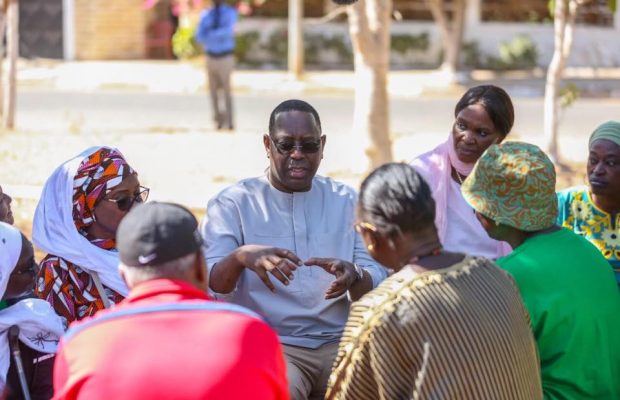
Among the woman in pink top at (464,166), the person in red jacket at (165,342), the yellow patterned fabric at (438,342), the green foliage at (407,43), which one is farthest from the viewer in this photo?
the green foliage at (407,43)

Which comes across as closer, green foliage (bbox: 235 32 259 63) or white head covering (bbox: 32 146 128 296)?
white head covering (bbox: 32 146 128 296)

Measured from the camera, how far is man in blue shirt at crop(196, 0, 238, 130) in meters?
14.0

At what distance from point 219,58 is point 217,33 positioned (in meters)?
0.39

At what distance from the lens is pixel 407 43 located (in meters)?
25.6

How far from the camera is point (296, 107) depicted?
399 cm

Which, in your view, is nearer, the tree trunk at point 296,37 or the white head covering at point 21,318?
the white head covering at point 21,318

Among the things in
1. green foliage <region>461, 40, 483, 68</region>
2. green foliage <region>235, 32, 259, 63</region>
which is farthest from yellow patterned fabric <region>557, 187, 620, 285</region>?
green foliage <region>461, 40, 483, 68</region>

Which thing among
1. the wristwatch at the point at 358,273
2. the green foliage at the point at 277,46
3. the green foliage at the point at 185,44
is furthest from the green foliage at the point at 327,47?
the wristwatch at the point at 358,273

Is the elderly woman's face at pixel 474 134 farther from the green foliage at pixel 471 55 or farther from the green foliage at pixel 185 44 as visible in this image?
the green foliage at pixel 471 55

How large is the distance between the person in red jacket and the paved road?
11547mm

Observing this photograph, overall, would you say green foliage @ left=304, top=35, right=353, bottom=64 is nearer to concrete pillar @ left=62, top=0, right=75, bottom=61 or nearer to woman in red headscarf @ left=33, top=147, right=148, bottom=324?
concrete pillar @ left=62, top=0, right=75, bottom=61

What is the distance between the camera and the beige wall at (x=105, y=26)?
81.1 feet

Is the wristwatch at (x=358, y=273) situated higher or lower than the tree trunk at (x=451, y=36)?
lower

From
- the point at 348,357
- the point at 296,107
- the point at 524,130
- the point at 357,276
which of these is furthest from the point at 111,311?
the point at 524,130
